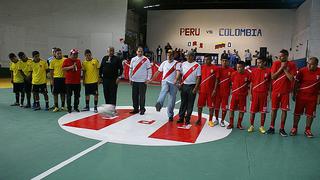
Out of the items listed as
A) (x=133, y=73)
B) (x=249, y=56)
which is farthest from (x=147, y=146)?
(x=249, y=56)

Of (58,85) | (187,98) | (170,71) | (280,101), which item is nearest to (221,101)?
(187,98)

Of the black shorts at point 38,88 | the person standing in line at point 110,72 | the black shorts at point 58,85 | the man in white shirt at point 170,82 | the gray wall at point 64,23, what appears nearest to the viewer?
the man in white shirt at point 170,82

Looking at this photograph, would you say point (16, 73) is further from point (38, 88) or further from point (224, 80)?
point (224, 80)

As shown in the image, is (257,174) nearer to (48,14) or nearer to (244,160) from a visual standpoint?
(244,160)

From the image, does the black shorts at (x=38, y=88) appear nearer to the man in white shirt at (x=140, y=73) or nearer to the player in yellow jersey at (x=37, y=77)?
the player in yellow jersey at (x=37, y=77)

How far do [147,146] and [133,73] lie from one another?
3622 millimetres

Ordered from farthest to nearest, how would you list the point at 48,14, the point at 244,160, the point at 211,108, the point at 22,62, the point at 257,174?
the point at 48,14, the point at 22,62, the point at 211,108, the point at 244,160, the point at 257,174

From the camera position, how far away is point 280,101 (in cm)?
698

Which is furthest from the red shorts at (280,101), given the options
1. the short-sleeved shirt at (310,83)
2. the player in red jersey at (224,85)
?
the player in red jersey at (224,85)

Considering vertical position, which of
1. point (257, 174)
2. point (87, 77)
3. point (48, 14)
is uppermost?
point (48, 14)

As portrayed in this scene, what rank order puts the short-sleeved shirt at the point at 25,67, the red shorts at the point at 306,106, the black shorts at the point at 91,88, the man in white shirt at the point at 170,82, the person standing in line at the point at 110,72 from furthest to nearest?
the short-sleeved shirt at the point at 25,67, the black shorts at the point at 91,88, the person standing in line at the point at 110,72, the man in white shirt at the point at 170,82, the red shorts at the point at 306,106

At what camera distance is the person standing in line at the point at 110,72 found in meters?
8.80

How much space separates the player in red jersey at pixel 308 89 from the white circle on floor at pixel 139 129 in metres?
1.73

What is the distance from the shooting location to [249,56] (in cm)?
3069
